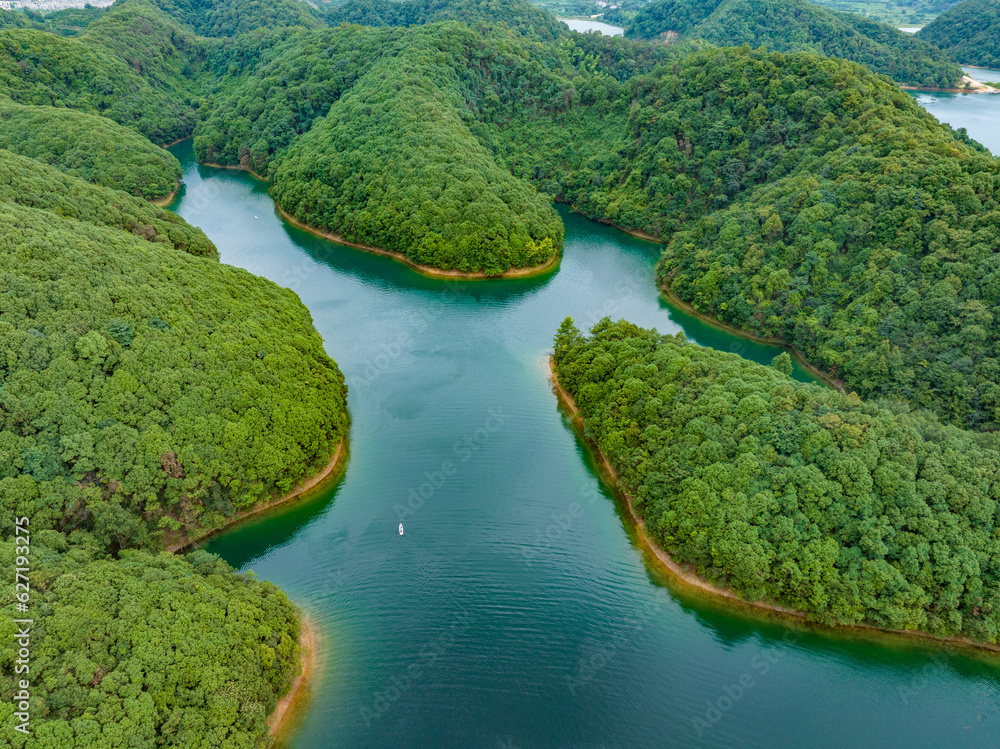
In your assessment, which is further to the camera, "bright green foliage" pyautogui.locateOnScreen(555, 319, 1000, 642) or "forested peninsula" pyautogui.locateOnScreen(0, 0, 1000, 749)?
"bright green foliage" pyautogui.locateOnScreen(555, 319, 1000, 642)

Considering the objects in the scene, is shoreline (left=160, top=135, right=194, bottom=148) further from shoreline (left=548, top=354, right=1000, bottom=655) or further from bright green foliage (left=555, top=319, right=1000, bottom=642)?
bright green foliage (left=555, top=319, right=1000, bottom=642)

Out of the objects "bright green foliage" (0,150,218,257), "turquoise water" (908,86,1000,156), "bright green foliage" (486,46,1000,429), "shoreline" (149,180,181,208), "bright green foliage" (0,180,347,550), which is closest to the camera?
"bright green foliage" (0,180,347,550)

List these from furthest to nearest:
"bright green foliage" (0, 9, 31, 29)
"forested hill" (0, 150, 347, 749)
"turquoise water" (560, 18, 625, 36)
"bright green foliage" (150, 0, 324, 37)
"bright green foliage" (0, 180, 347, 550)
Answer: "turquoise water" (560, 18, 625, 36)
"bright green foliage" (150, 0, 324, 37)
"bright green foliage" (0, 9, 31, 29)
"bright green foliage" (0, 180, 347, 550)
"forested hill" (0, 150, 347, 749)

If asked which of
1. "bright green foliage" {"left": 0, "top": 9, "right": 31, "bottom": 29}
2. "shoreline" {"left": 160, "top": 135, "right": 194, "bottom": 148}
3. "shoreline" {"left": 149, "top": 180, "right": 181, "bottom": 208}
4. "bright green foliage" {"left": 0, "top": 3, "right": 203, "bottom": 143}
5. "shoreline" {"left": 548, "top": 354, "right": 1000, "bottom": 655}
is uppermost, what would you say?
"bright green foliage" {"left": 0, "top": 9, "right": 31, "bottom": 29}

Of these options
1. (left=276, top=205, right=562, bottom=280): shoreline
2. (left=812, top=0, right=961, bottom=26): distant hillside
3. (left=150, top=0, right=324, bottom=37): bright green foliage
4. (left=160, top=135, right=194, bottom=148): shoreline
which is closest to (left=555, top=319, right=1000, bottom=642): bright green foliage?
(left=276, top=205, right=562, bottom=280): shoreline

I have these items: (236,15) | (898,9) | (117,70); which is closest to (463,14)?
(236,15)

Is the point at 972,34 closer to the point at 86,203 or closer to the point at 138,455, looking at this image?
the point at 86,203

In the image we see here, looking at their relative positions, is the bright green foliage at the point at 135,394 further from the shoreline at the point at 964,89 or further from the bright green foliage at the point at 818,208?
the shoreline at the point at 964,89

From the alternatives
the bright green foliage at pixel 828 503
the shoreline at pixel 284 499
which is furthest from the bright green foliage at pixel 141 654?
the bright green foliage at pixel 828 503
